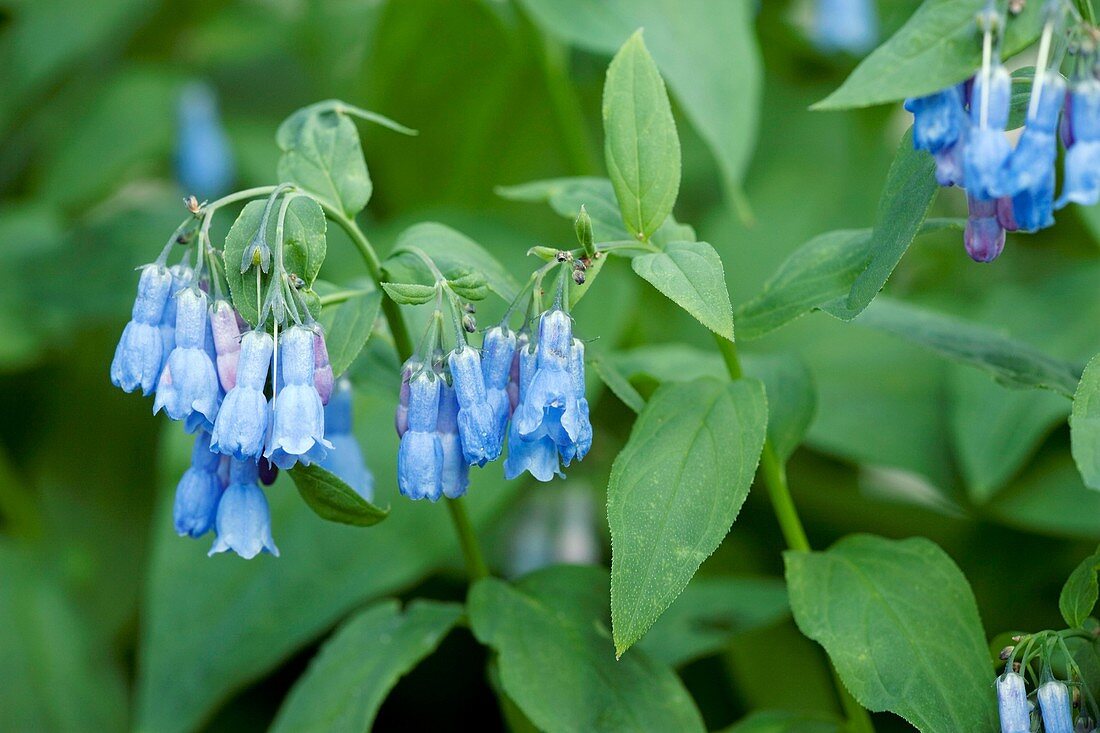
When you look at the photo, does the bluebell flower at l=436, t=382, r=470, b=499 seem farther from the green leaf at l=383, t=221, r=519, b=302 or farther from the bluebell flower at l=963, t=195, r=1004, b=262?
the bluebell flower at l=963, t=195, r=1004, b=262

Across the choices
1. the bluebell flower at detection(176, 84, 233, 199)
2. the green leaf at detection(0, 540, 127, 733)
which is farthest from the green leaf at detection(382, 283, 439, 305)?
the bluebell flower at detection(176, 84, 233, 199)

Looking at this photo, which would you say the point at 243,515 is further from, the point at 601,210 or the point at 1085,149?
the point at 1085,149

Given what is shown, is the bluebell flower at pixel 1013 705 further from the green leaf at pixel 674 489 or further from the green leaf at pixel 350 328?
the green leaf at pixel 350 328

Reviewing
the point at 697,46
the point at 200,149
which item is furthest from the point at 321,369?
the point at 200,149

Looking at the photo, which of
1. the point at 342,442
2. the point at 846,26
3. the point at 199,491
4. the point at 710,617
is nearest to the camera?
the point at 199,491

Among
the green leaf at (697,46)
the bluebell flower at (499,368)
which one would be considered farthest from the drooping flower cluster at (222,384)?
the green leaf at (697,46)

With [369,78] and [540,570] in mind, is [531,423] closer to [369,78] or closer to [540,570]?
[540,570]
